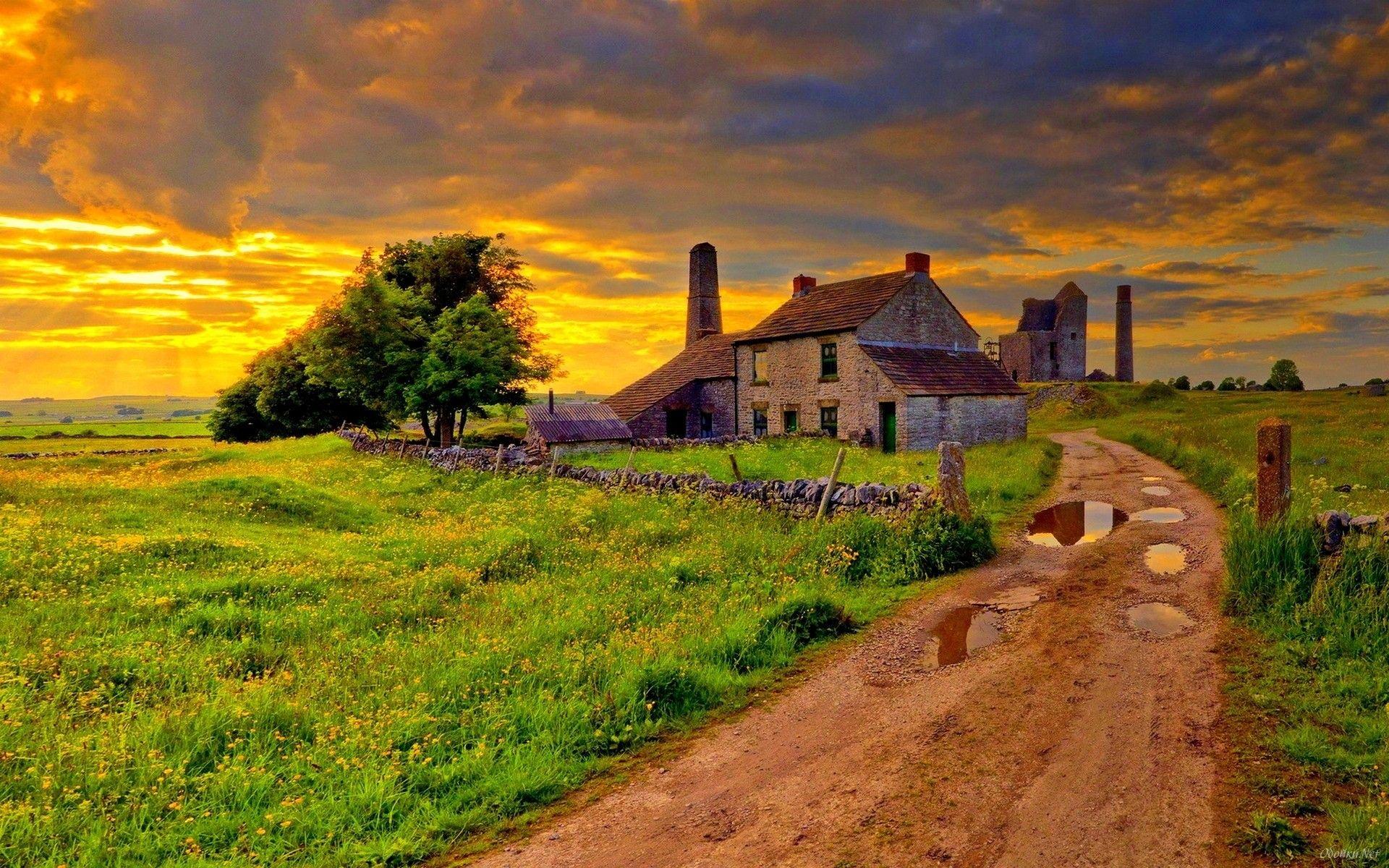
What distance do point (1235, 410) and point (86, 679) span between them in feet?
194

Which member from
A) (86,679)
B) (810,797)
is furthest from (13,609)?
(810,797)

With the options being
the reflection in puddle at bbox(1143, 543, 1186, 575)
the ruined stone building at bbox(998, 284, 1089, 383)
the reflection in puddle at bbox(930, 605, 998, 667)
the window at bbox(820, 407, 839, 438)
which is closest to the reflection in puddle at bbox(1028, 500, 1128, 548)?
the reflection in puddle at bbox(1143, 543, 1186, 575)

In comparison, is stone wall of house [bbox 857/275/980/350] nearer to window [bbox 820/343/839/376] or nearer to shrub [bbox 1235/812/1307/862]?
window [bbox 820/343/839/376]

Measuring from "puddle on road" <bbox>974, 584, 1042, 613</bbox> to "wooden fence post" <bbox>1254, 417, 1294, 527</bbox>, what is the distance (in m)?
3.29

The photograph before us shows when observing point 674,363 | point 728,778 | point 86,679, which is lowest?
point 728,778

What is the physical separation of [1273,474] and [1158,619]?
3091 mm

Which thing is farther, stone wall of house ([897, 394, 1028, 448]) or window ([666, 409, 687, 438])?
window ([666, 409, 687, 438])

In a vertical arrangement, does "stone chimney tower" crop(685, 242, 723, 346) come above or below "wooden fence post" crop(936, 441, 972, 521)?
above

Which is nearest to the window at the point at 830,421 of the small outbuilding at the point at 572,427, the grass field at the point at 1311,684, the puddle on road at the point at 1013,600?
the small outbuilding at the point at 572,427

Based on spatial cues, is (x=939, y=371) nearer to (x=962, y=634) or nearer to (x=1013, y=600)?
(x=1013, y=600)

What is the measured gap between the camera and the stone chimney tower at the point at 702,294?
161 ft

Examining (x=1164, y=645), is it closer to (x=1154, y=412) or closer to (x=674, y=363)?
(x=674, y=363)

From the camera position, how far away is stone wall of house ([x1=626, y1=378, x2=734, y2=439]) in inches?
1500

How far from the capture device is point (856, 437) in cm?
3114
